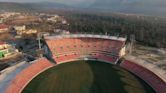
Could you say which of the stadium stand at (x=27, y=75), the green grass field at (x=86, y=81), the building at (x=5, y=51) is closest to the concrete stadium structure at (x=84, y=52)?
the stadium stand at (x=27, y=75)

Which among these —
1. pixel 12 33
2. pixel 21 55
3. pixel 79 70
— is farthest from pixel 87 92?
pixel 12 33

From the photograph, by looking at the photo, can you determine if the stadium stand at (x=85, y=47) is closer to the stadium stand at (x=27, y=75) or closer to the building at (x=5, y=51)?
the stadium stand at (x=27, y=75)

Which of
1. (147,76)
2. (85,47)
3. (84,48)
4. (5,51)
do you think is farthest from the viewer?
(85,47)

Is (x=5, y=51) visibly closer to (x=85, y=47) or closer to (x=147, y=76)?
(x=85, y=47)

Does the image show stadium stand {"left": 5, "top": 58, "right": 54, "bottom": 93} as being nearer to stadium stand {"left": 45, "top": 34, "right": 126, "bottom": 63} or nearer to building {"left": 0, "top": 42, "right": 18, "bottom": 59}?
stadium stand {"left": 45, "top": 34, "right": 126, "bottom": 63}

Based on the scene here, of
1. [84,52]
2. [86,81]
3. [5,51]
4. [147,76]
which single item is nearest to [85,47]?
[84,52]

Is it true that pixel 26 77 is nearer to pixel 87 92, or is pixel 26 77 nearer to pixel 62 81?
pixel 62 81

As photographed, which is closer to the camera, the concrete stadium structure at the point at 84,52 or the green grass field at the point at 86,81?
the green grass field at the point at 86,81
